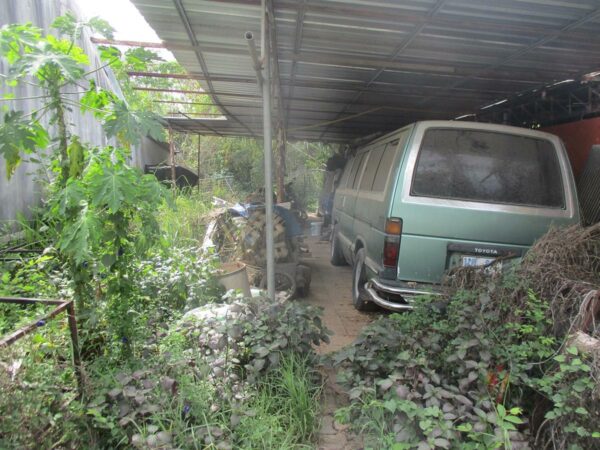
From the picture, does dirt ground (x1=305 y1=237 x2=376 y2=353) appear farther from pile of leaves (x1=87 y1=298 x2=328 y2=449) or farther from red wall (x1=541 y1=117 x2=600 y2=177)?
red wall (x1=541 y1=117 x2=600 y2=177)

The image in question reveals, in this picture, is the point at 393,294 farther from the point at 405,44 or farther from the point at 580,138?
the point at 580,138

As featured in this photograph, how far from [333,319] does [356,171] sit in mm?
2641

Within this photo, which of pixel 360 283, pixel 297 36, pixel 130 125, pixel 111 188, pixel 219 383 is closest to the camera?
pixel 111 188

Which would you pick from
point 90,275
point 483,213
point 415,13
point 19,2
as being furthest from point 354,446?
point 19,2

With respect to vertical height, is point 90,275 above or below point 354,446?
above

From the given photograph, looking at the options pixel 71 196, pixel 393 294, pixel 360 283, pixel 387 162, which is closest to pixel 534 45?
pixel 387 162

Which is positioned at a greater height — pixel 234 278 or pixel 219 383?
pixel 234 278

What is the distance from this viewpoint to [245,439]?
6.72 ft

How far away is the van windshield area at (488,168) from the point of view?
11.5ft

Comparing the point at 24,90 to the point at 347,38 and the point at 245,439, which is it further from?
the point at 245,439

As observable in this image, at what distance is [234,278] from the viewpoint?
4.03 meters

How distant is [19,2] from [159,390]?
401cm

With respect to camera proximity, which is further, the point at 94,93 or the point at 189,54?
the point at 189,54

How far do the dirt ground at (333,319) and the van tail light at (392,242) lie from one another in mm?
829
